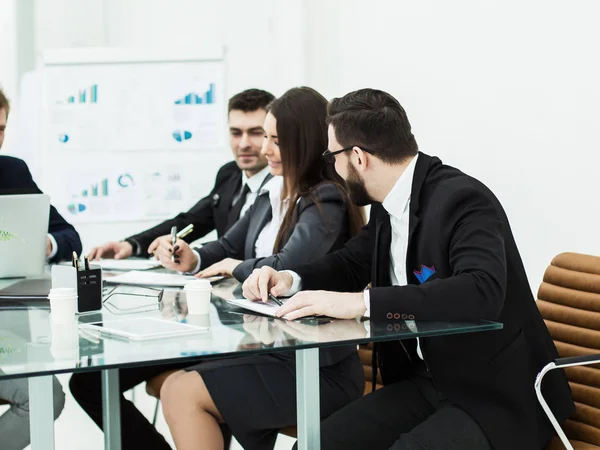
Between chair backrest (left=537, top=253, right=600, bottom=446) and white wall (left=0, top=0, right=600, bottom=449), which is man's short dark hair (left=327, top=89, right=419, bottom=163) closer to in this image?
chair backrest (left=537, top=253, right=600, bottom=446)

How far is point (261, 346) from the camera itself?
1518mm

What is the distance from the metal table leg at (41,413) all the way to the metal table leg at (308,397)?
1.59ft

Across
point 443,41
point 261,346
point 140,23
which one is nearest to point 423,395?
point 261,346

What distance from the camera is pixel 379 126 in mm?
1999

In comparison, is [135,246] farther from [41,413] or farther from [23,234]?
[41,413]

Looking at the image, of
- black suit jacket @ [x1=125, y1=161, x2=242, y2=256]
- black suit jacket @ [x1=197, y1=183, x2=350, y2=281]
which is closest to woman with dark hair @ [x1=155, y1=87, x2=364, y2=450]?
black suit jacket @ [x1=197, y1=183, x2=350, y2=281]

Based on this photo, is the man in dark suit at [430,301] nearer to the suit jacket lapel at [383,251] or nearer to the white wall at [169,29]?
the suit jacket lapel at [383,251]

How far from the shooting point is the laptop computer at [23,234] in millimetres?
2357

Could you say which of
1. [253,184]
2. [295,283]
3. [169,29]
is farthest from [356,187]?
[169,29]

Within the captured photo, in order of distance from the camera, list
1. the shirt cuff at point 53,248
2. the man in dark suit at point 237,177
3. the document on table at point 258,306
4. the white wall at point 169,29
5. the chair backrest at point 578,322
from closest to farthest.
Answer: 1. the document on table at point 258,306
2. the chair backrest at point 578,322
3. the shirt cuff at point 53,248
4. the man in dark suit at point 237,177
5. the white wall at point 169,29

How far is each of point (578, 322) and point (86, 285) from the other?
1.21 m

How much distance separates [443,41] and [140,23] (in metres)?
2.41

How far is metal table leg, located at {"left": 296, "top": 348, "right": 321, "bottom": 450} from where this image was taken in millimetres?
1663

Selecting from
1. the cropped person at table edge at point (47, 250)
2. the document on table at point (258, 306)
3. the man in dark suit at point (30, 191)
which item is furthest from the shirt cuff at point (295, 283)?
the man in dark suit at point (30, 191)
